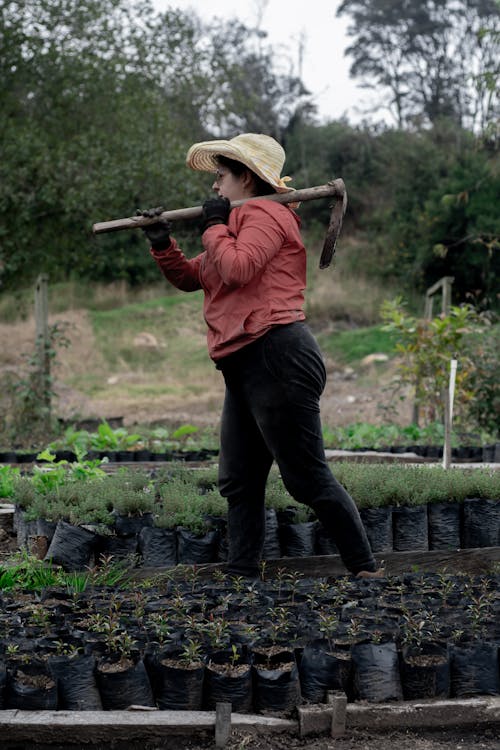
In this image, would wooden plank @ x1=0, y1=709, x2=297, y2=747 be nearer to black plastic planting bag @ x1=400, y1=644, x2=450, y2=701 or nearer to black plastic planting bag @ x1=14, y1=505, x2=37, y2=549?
black plastic planting bag @ x1=400, y1=644, x2=450, y2=701

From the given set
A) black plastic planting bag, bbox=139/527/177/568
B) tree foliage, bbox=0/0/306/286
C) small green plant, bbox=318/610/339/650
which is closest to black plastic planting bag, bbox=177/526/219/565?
black plastic planting bag, bbox=139/527/177/568

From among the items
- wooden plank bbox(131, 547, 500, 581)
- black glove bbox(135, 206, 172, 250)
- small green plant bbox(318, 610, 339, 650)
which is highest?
black glove bbox(135, 206, 172, 250)

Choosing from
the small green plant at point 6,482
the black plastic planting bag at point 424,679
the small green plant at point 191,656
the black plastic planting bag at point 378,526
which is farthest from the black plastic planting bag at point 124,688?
the small green plant at point 6,482

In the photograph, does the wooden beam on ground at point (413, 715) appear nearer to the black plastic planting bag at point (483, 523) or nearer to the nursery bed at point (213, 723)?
the nursery bed at point (213, 723)

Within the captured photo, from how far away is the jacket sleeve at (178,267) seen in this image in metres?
3.75

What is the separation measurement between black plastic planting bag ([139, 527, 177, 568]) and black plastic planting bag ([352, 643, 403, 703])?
141cm

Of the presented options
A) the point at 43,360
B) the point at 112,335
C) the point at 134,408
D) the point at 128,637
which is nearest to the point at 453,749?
the point at 128,637

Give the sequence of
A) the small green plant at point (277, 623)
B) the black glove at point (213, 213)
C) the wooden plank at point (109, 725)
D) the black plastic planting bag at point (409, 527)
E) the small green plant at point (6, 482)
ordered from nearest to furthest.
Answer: the wooden plank at point (109, 725), the small green plant at point (277, 623), the black glove at point (213, 213), the black plastic planting bag at point (409, 527), the small green plant at point (6, 482)

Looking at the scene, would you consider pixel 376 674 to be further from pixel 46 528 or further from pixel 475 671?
pixel 46 528

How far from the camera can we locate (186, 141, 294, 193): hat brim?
141 inches

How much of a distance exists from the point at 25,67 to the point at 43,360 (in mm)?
4844

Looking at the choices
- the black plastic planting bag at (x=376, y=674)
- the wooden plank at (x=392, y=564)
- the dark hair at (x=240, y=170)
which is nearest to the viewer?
the black plastic planting bag at (x=376, y=674)

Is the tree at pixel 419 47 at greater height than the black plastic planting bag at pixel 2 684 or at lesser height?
greater

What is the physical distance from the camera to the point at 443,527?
436cm
